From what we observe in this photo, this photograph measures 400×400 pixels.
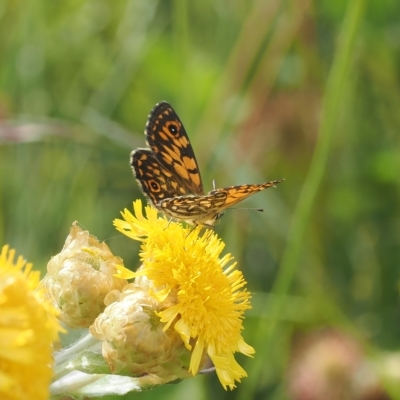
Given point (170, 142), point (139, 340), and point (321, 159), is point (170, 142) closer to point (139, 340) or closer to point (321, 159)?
point (321, 159)

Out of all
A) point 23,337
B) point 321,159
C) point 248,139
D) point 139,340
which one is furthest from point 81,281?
point 248,139

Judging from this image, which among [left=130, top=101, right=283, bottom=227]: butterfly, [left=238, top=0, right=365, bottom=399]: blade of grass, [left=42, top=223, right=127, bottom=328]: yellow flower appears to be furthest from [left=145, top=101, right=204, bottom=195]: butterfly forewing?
[left=42, top=223, right=127, bottom=328]: yellow flower

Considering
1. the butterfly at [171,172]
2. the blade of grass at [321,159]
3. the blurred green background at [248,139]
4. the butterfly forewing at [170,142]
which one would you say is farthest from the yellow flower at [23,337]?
the blurred green background at [248,139]

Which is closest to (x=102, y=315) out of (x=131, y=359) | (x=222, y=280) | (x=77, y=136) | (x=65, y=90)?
(x=131, y=359)

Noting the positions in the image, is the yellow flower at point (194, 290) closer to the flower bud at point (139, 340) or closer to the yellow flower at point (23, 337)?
the flower bud at point (139, 340)

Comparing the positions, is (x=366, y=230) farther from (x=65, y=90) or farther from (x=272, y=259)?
(x=65, y=90)
